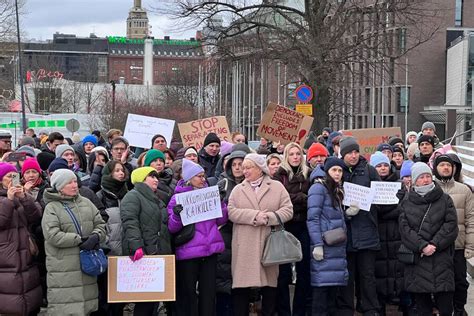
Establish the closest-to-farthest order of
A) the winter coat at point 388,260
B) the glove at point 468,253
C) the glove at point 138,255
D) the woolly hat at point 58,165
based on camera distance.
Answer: the glove at point 138,255
the glove at point 468,253
the winter coat at point 388,260
the woolly hat at point 58,165

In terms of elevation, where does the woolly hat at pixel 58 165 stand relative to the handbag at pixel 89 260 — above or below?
above

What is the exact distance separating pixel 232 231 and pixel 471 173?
33.2 ft

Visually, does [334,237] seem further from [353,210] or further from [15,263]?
[15,263]

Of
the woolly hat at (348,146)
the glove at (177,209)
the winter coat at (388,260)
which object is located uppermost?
the woolly hat at (348,146)

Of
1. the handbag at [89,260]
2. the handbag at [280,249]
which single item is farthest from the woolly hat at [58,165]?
the handbag at [280,249]

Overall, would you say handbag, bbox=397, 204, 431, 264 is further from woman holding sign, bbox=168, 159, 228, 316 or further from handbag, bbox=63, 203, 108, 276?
handbag, bbox=63, 203, 108, 276

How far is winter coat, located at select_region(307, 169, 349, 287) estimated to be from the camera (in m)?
8.06

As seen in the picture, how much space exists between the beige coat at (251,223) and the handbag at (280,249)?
8cm

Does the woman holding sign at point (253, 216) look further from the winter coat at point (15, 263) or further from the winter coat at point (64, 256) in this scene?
the winter coat at point (15, 263)

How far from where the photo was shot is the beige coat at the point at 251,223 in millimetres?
7984

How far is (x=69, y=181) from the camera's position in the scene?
754 cm

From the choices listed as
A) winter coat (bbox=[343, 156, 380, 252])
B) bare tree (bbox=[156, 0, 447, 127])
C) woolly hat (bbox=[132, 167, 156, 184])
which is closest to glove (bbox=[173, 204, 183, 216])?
woolly hat (bbox=[132, 167, 156, 184])

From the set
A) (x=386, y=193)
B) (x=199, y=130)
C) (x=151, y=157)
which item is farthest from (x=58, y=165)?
(x=199, y=130)

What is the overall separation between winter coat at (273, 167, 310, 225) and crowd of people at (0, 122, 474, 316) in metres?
0.01
